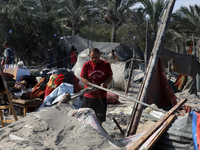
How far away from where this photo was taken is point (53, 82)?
264 inches

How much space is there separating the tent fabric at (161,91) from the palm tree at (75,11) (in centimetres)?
1822

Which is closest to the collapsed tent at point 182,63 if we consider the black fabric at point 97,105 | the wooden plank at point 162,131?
the black fabric at point 97,105

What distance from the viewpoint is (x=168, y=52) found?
10.1m

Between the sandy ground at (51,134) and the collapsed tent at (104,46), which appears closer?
the sandy ground at (51,134)

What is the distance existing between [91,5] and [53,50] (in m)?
6.60

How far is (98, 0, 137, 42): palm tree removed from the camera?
77.6 ft

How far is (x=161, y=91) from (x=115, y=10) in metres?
16.9

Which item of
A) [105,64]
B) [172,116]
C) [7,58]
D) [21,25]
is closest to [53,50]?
[21,25]

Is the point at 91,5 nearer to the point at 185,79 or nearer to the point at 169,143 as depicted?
the point at 185,79

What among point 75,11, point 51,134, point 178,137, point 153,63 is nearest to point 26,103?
point 153,63

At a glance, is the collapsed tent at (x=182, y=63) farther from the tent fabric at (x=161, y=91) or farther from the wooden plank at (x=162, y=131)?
the wooden plank at (x=162, y=131)

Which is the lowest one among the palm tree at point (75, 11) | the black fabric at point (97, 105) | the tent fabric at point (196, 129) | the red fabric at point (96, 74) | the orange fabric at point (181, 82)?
the orange fabric at point (181, 82)

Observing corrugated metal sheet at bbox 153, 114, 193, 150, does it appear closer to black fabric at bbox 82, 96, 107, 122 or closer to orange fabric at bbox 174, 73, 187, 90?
black fabric at bbox 82, 96, 107, 122

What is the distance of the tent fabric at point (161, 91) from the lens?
834cm
